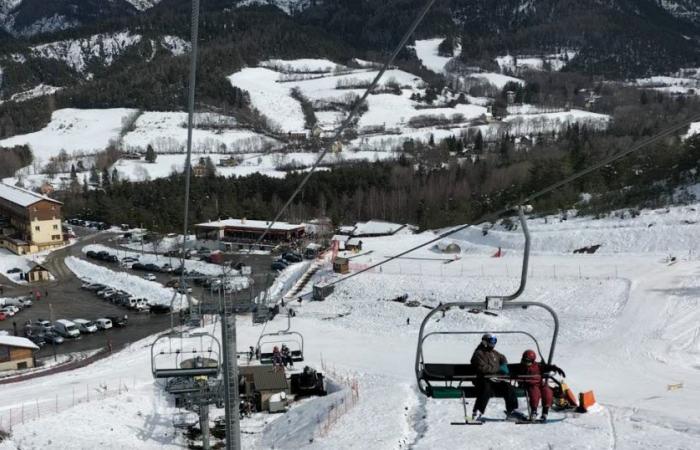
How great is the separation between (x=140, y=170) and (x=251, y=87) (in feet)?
157

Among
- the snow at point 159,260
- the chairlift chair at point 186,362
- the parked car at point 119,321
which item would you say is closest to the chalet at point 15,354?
the chairlift chair at point 186,362

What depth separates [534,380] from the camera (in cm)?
552

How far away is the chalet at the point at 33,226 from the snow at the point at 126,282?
5641 mm

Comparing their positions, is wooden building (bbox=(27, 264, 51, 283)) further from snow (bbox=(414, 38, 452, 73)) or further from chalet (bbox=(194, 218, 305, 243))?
snow (bbox=(414, 38, 452, 73))

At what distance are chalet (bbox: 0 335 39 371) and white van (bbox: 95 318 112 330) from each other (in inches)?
180

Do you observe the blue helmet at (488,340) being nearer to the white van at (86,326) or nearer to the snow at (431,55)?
the white van at (86,326)

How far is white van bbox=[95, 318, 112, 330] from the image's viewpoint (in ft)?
76.8

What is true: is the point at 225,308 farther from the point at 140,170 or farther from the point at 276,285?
the point at 140,170

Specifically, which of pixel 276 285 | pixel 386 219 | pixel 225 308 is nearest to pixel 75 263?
pixel 276 285

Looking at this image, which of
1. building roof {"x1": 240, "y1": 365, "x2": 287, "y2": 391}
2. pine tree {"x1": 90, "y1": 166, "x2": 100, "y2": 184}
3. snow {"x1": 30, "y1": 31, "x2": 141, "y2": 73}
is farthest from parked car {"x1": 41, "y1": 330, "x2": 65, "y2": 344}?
snow {"x1": 30, "y1": 31, "x2": 141, "y2": 73}

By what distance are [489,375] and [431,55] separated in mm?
155989

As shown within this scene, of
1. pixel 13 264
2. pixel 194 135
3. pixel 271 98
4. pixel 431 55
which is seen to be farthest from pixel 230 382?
pixel 431 55

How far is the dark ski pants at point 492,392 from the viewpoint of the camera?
550 centimetres

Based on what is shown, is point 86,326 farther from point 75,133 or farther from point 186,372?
point 75,133
